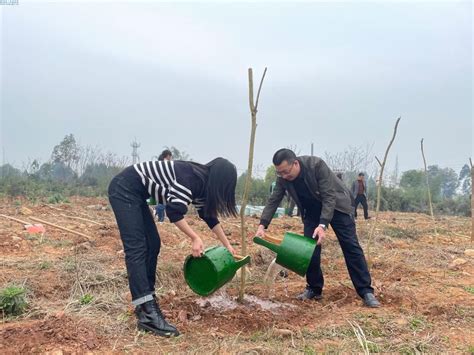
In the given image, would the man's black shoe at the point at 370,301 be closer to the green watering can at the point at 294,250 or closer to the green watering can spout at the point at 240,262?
the green watering can at the point at 294,250

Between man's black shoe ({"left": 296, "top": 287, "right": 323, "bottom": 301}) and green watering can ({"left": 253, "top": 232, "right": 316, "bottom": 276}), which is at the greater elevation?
green watering can ({"left": 253, "top": 232, "right": 316, "bottom": 276})

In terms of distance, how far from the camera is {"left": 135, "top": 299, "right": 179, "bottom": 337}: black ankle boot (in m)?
3.03

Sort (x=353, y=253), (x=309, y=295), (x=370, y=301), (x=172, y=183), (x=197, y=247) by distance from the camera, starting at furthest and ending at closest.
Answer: (x=309, y=295)
(x=353, y=253)
(x=370, y=301)
(x=197, y=247)
(x=172, y=183)

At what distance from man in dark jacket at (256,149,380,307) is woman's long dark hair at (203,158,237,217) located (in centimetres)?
82

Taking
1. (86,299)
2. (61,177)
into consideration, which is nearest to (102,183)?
(61,177)

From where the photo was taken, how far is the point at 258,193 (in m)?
19.1

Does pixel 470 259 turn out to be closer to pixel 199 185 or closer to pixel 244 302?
pixel 244 302

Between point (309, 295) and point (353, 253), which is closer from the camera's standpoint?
point (353, 253)

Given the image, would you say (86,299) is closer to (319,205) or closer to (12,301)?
(12,301)

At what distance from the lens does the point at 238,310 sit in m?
3.61

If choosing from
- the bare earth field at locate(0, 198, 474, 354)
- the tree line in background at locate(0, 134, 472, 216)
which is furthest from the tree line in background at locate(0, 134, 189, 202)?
the bare earth field at locate(0, 198, 474, 354)

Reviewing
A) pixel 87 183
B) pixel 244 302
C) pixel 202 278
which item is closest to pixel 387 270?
pixel 244 302

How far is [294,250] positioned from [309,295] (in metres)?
0.74

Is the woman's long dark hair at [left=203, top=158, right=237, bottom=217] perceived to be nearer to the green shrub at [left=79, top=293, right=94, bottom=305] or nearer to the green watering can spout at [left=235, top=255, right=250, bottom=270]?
the green watering can spout at [left=235, top=255, right=250, bottom=270]
